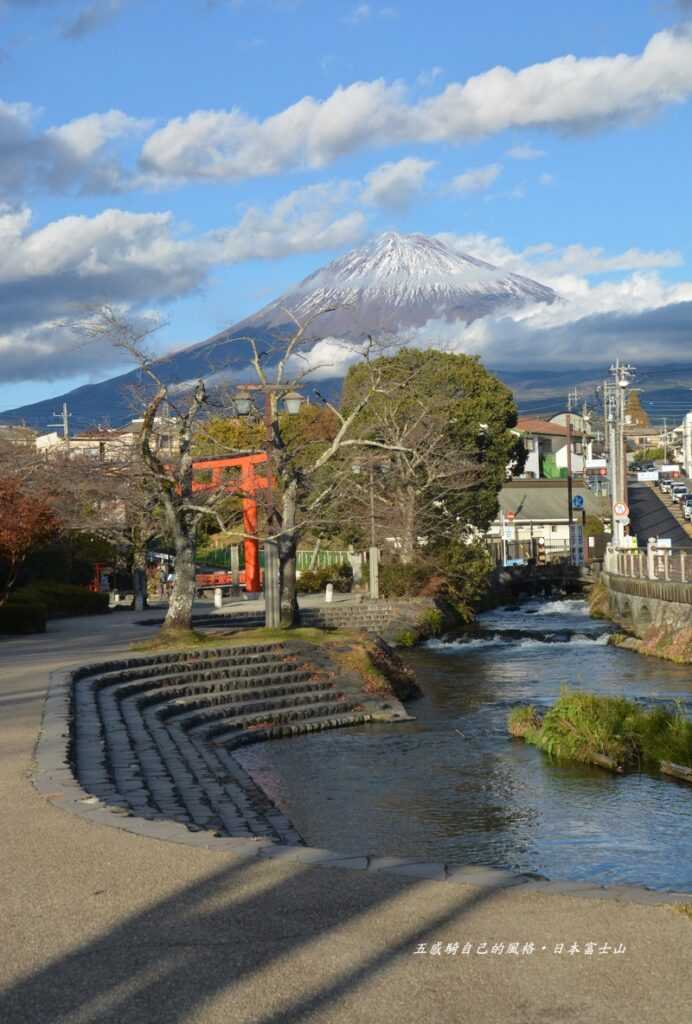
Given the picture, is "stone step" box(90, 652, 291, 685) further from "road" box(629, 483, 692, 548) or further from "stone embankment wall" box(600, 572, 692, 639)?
"road" box(629, 483, 692, 548)

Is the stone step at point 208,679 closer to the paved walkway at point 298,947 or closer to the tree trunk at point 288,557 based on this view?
the tree trunk at point 288,557

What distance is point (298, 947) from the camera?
668 centimetres

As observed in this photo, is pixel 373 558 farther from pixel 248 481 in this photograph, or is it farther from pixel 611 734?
pixel 611 734

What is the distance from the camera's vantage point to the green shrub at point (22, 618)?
110 ft

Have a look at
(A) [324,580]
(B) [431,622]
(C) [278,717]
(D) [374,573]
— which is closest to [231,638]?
(C) [278,717]

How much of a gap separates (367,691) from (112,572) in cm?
3276

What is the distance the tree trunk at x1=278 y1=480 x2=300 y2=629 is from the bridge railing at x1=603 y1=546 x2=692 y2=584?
1315 cm

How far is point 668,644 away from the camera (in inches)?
1399

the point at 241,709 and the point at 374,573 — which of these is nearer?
the point at 241,709

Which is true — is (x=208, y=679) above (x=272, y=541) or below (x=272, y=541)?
below

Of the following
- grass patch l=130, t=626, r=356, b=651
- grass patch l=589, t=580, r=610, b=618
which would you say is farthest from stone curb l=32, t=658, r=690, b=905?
grass patch l=589, t=580, r=610, b=618

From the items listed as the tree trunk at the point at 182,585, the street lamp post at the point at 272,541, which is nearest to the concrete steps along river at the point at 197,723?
the tree trunk at the point at 182,585

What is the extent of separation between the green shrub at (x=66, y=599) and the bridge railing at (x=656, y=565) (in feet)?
65.8

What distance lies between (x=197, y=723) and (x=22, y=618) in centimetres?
1418
